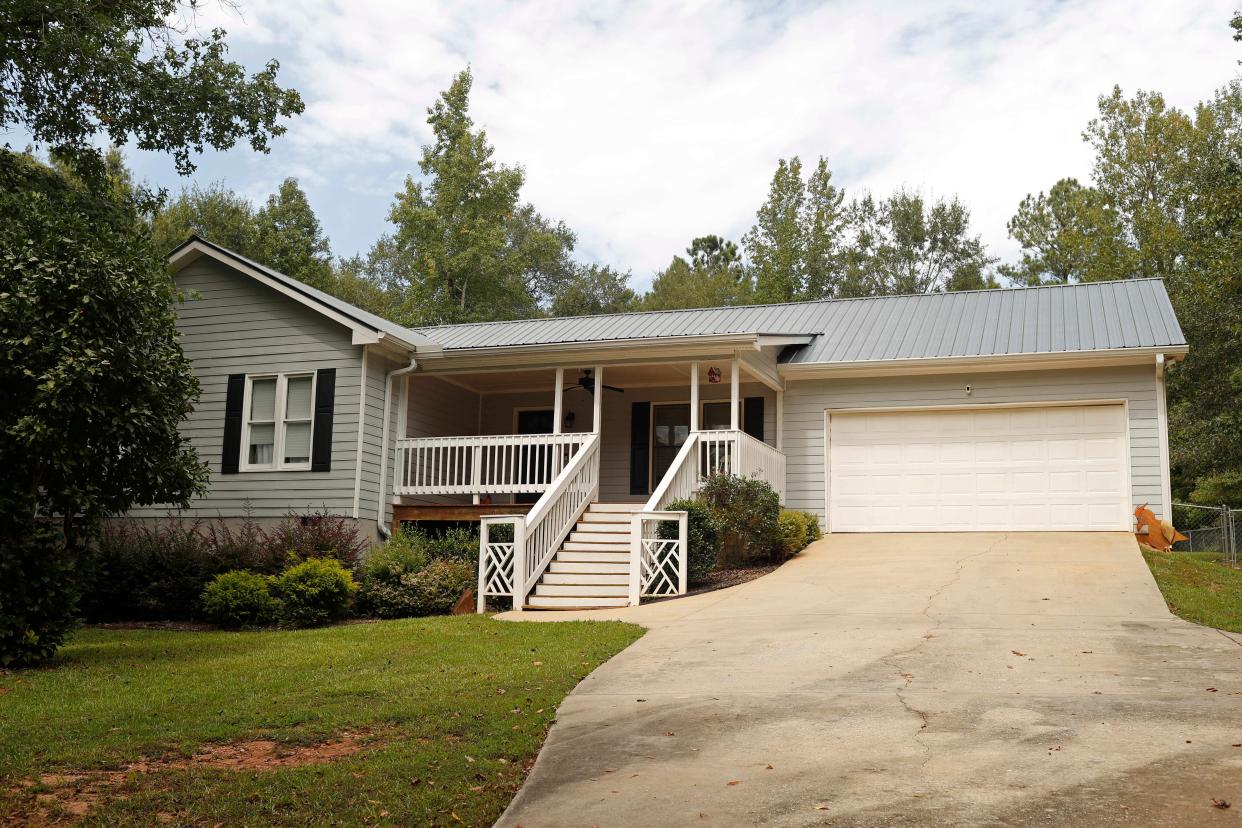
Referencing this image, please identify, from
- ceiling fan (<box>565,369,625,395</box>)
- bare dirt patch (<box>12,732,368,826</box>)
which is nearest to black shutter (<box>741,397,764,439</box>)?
ceiling fan (<box>565,369,625,395</box>)

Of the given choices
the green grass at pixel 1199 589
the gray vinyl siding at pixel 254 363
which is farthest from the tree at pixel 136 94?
the green grass at pixel 1199 589

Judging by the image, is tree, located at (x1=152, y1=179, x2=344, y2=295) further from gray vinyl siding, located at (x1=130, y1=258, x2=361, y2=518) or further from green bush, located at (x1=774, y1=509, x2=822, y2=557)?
green bush, located at (x1=774, y1=509, x2=822, y2=557)

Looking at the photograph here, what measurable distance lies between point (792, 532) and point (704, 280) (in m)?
28.8

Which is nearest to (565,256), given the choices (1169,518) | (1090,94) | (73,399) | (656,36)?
(1090,94)

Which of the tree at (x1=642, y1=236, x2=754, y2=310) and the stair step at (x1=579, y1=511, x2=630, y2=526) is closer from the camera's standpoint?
the stair step at (x1=579, y1=511, x2=630, y2=526)

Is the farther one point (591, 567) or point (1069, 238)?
point (1069, 238)

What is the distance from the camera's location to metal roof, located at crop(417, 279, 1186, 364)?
17000mm

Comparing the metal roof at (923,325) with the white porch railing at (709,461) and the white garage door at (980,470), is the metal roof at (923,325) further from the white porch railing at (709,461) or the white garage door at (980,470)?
the white porch railing at (709,461)

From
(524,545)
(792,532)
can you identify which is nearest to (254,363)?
(524,545)

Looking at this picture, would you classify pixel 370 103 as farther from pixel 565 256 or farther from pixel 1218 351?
pixel 565 256

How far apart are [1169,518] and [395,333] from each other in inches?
463

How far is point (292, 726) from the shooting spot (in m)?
7.18

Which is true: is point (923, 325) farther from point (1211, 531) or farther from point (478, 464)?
point (478, 464)

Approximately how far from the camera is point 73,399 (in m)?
9.88
